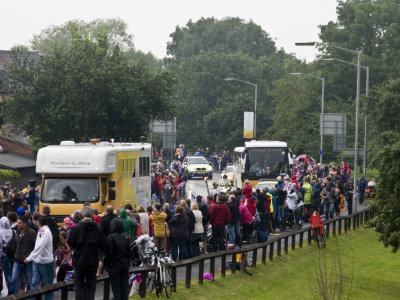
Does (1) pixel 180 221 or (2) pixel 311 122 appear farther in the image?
(2) pixel 311 122

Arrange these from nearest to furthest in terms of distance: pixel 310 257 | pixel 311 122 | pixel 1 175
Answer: pixel 310 257 → pixel 1 175 → pixel 311 122

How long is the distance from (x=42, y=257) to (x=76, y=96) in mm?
34173

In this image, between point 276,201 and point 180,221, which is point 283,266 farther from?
point 276,201

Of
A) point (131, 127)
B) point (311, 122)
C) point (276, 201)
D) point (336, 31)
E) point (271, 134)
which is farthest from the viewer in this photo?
point (336, 31)

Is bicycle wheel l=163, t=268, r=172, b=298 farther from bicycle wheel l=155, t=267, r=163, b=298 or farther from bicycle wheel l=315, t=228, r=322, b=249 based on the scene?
bicycle wheel l=315, t=228, r=322, b=249

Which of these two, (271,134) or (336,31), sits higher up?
(336,31)

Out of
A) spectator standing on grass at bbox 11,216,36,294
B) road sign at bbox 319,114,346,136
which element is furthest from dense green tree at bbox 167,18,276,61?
spectator standing on grass at bbox 11,216,36,294

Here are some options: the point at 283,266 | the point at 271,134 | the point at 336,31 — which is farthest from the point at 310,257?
the point at 336,31

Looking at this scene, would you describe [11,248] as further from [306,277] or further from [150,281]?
[306,277]

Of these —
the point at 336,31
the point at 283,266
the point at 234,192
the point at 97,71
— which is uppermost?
the point at 336,31

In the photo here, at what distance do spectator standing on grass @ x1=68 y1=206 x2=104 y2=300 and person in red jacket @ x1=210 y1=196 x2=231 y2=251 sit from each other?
371 inches

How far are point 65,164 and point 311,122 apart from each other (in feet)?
172

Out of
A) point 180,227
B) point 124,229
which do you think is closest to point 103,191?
point 180,227

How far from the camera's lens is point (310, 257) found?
27.6m
